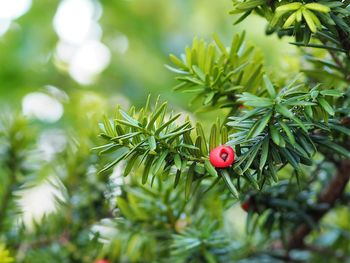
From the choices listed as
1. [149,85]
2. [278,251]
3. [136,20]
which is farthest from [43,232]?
[136,20]

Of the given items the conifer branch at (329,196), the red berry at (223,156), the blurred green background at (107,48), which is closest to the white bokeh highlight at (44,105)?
the blurred green background at (107,48)

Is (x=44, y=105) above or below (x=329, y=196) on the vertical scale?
above

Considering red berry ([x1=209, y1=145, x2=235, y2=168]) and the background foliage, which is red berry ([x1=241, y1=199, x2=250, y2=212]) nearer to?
the background foliage

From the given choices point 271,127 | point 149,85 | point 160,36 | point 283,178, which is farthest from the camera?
point 160,36

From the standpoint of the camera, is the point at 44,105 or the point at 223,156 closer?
the point at 223,156

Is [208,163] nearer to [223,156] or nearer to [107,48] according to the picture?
[223,156]

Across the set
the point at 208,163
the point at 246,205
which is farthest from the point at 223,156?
the point at 246,205

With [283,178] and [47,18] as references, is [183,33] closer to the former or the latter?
[47,18]
